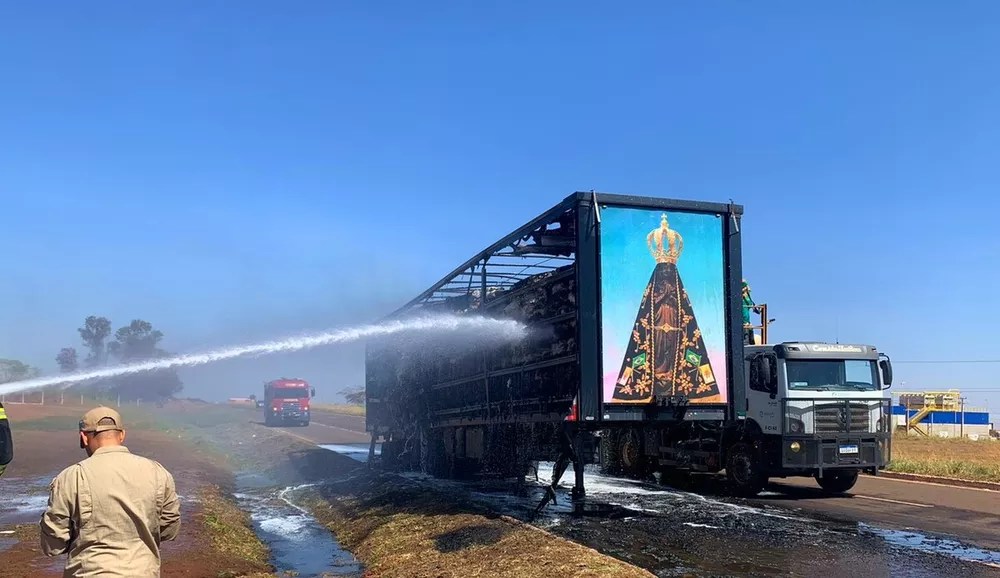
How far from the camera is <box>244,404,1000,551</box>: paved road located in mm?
11836

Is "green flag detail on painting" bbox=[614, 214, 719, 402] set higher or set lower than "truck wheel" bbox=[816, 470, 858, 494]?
higher

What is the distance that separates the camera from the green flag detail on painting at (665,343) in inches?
452

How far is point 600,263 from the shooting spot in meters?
11.4

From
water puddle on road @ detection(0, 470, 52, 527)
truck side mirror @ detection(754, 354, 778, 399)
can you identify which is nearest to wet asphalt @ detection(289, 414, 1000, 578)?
truck side mirror @ detection(754, 354, 778, 399)

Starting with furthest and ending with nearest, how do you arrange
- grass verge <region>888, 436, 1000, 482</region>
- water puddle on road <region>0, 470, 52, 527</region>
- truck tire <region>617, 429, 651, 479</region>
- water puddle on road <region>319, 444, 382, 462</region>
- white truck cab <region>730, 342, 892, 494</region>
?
water puddle on road <region>319, 444, 382, 462</region>, grass verge <region>888, 436, 1000, 482</region>, truck tire <region>617, 429, 651, 479</region>, white truck cab <region>730, 342, 892, 494</region>, water puddle on road <region>0, 470, 52, 527</region>

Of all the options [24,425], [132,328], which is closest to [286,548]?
[24,425]

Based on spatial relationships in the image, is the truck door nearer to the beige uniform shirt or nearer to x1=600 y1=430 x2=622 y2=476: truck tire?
x1=600 y1=430 x2=622 y2=476: truck tire

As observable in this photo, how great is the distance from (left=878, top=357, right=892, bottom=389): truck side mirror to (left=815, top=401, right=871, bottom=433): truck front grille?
2.60 feet

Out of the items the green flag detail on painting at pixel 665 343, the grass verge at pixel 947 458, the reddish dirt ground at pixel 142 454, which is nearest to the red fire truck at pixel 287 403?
the reddish dirt ground at pixel 142 454

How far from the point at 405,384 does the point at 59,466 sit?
38.6 feet

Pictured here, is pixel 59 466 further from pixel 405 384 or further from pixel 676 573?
pixel 676 573

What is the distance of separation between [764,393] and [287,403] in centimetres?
3945

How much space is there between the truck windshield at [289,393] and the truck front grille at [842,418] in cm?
4046

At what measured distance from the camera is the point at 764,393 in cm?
1538
